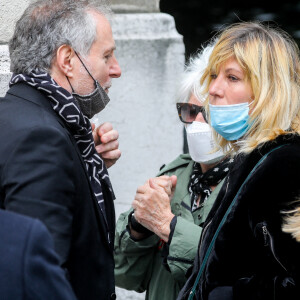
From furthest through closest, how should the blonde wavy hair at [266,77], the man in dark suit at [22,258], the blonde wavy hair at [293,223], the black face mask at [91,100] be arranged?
the black face mask at [91,100], the blonde wavy hair at [266,77], the blonde wavy hair at [293,223], the man in dark suit at [22,258]

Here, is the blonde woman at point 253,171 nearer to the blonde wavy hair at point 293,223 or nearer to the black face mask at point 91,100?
the blonde wavy hair at point 293,223

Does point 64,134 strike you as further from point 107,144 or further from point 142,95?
point 142,95

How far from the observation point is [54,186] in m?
2.01

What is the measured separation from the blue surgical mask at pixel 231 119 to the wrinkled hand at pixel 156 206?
→ 501 millimetres

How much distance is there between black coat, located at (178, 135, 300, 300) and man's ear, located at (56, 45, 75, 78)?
0.69m

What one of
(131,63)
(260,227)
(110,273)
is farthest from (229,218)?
(131,63)

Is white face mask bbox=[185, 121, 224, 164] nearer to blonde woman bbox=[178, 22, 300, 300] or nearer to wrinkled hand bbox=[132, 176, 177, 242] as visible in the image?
wrinkled hand bbox=[132, 176, 177, 242]

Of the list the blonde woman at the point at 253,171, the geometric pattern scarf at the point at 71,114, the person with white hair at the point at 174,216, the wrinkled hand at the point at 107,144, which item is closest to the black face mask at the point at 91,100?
the geometric pattern scarf at the point at 71,114

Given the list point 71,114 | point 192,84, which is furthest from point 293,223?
point 192,84

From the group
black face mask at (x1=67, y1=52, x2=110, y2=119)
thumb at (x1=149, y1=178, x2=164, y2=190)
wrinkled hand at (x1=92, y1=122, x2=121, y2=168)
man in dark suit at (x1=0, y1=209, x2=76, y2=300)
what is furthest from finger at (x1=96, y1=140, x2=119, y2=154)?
man in dark suit at (x1=0, y1=209, x2=76, y2=300)

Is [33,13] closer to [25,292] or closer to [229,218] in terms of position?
[229,218]

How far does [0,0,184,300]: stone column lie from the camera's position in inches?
169

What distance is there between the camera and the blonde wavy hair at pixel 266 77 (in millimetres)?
2195

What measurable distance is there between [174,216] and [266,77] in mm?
769
